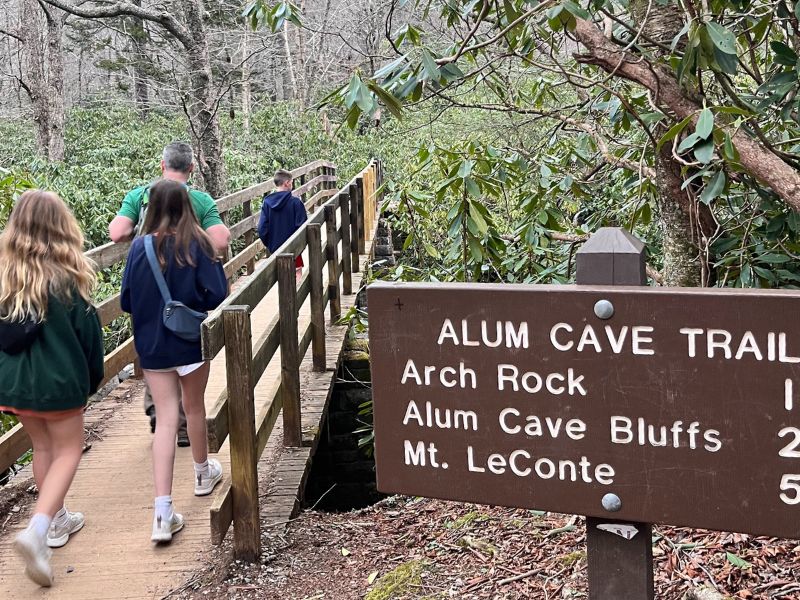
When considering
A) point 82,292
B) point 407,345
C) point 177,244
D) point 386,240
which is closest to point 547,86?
point 177,244

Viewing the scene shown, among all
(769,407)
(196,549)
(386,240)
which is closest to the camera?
(769,407)

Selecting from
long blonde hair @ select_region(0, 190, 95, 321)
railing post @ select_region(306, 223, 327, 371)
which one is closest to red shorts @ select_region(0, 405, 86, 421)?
long blonde hair @ select_region(0, 190, 95, 321)

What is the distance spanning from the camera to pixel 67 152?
2156 centimetres

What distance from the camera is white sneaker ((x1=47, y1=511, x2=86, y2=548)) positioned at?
3969mm

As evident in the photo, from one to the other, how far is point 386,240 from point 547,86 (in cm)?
1160

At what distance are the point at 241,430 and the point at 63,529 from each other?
3.52ft

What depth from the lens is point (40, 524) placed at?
359 cm

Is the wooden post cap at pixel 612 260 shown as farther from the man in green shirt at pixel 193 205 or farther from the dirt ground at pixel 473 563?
the man in green shirt at pixel 193 205

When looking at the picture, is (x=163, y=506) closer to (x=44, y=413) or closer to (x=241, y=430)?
(x=241, y=430)

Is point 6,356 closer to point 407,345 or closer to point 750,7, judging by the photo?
point 407,345

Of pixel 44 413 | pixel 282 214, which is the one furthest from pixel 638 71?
pixel 282 214

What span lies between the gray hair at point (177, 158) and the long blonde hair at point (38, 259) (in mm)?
916

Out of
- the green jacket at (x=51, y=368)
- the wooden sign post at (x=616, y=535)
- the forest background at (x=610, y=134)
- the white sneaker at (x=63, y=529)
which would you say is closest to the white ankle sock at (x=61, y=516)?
the white sneaker at (x=63, y=529)

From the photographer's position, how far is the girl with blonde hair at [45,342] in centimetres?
361
